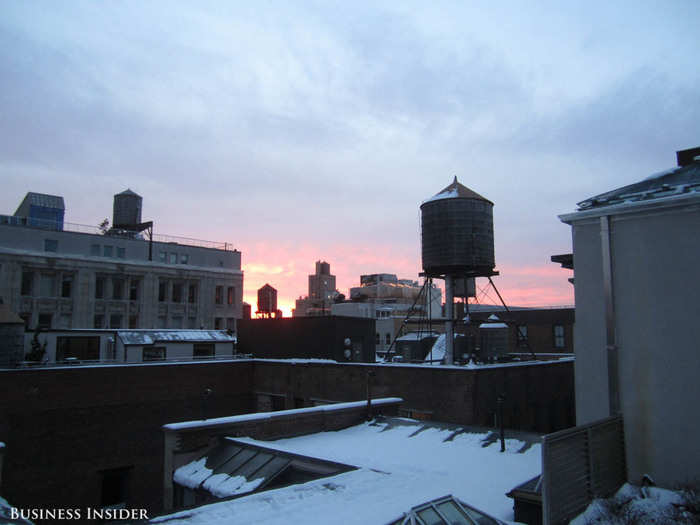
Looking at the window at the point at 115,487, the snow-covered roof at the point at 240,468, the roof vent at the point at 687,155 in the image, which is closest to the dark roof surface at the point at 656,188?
the roof vent at the point at 687,155

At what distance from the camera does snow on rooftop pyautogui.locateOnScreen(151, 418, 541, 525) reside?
10117 millimetres

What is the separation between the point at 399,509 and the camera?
10406 mm

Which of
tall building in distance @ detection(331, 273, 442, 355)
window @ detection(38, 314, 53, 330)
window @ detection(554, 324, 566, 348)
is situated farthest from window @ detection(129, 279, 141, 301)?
window @ detection(554, 324, 566, 348)

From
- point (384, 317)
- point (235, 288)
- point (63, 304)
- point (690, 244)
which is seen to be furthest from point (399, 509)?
point (384, 317)

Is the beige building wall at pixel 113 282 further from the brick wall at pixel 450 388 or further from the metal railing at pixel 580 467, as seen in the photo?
the metal railing at pixel 580 467

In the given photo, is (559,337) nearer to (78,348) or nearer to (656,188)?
(78,348)

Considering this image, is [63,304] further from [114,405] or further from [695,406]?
[695,406]

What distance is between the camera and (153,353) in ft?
122

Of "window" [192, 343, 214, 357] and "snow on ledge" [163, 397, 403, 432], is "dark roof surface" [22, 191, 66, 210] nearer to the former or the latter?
"window" [192, 343, 214, 357]

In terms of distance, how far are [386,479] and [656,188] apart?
8.70 metres

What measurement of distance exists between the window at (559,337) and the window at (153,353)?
119 ft

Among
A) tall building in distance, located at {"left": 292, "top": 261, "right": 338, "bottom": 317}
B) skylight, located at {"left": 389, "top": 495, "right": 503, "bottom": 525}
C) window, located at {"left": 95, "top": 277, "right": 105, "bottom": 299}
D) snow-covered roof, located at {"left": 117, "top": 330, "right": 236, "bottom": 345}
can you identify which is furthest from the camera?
tall building in distance, located at {"left": 292, "top": 261, "right": 338, "bottom": 317}

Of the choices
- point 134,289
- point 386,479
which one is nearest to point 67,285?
point 134,289

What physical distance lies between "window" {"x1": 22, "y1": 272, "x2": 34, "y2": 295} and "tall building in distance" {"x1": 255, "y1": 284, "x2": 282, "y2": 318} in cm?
2164
